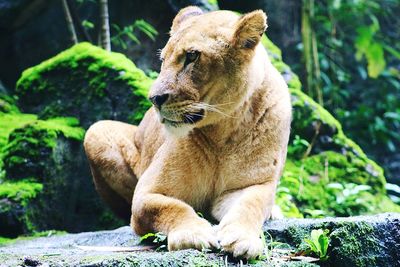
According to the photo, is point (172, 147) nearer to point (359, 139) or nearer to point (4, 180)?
point (4, 180)

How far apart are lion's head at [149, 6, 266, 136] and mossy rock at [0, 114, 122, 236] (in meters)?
2.55

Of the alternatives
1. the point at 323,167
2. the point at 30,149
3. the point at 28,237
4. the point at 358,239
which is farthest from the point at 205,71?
the point at 323,167

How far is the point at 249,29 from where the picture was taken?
13.6 feet

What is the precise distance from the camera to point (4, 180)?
20.6 feet

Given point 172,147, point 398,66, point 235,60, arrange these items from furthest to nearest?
point 398,66 → point 172,147 → point 235,60

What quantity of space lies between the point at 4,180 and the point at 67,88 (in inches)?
61.0

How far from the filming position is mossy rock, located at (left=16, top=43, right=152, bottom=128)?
7.02 m

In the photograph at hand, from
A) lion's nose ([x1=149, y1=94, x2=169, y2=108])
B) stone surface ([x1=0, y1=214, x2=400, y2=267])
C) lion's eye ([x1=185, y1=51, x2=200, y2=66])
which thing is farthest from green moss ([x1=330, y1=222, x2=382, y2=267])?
lion's eye ([x1=185, y1=51, x2=200, y2=66])

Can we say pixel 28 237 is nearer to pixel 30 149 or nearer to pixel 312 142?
pixel 30 149

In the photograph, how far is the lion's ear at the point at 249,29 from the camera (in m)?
4.13

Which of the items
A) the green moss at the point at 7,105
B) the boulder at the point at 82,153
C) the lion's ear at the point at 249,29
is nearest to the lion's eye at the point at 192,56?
the lion's ear at the point at 249,29

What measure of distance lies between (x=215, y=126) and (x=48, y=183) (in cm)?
276

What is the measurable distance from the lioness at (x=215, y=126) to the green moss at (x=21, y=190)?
1.97m

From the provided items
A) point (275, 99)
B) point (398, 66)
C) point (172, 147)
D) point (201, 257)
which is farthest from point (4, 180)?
point (398, 66)
